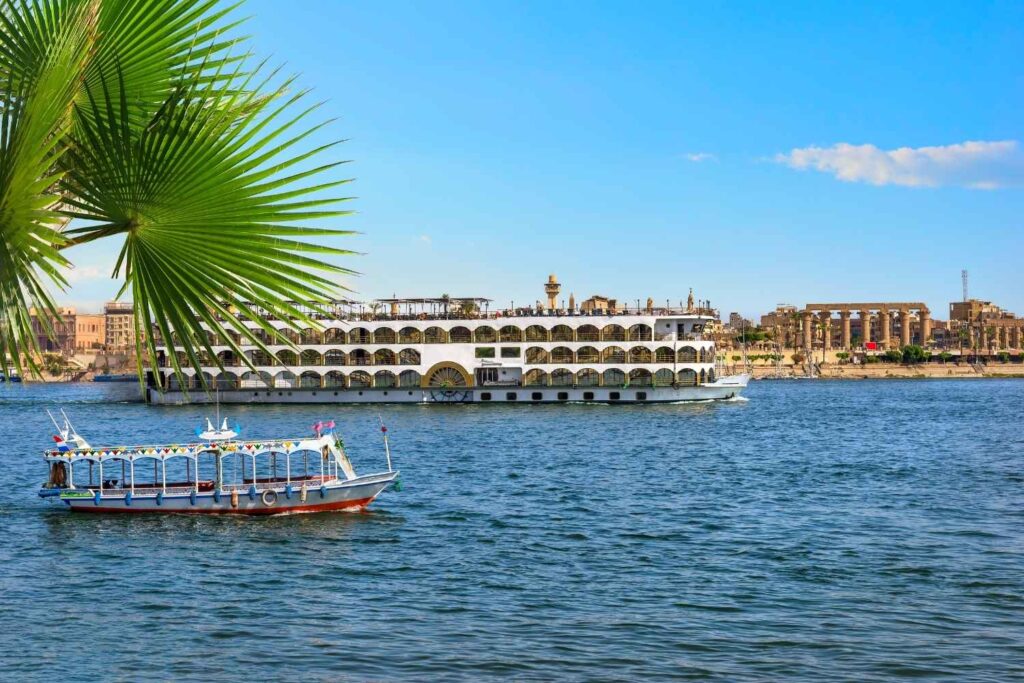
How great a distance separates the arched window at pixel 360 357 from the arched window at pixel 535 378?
1456 centimetres

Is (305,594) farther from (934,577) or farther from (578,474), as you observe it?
(578,474)

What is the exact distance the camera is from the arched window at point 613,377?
327 ft

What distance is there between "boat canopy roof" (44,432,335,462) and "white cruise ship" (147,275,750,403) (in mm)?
60349

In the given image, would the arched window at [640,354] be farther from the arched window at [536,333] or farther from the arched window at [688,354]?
the arched window at [536,333]

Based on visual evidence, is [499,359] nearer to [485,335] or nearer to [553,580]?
[485,335]

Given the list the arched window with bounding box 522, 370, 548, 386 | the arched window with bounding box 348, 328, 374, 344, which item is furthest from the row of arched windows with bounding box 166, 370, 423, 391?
the arched window with bounding box 522, 370, 548, 386

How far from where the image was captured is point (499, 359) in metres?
101

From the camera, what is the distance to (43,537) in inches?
1300

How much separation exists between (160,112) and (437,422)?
7503cm

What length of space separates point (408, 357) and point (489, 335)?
8.02 m

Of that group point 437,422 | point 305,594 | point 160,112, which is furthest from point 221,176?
point 437,422

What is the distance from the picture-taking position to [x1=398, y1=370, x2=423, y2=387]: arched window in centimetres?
10256

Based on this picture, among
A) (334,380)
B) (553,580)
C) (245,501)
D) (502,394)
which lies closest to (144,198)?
(553,580)

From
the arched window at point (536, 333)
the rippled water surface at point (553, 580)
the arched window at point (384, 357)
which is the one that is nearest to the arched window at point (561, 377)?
the arched window at point (536, 333)
